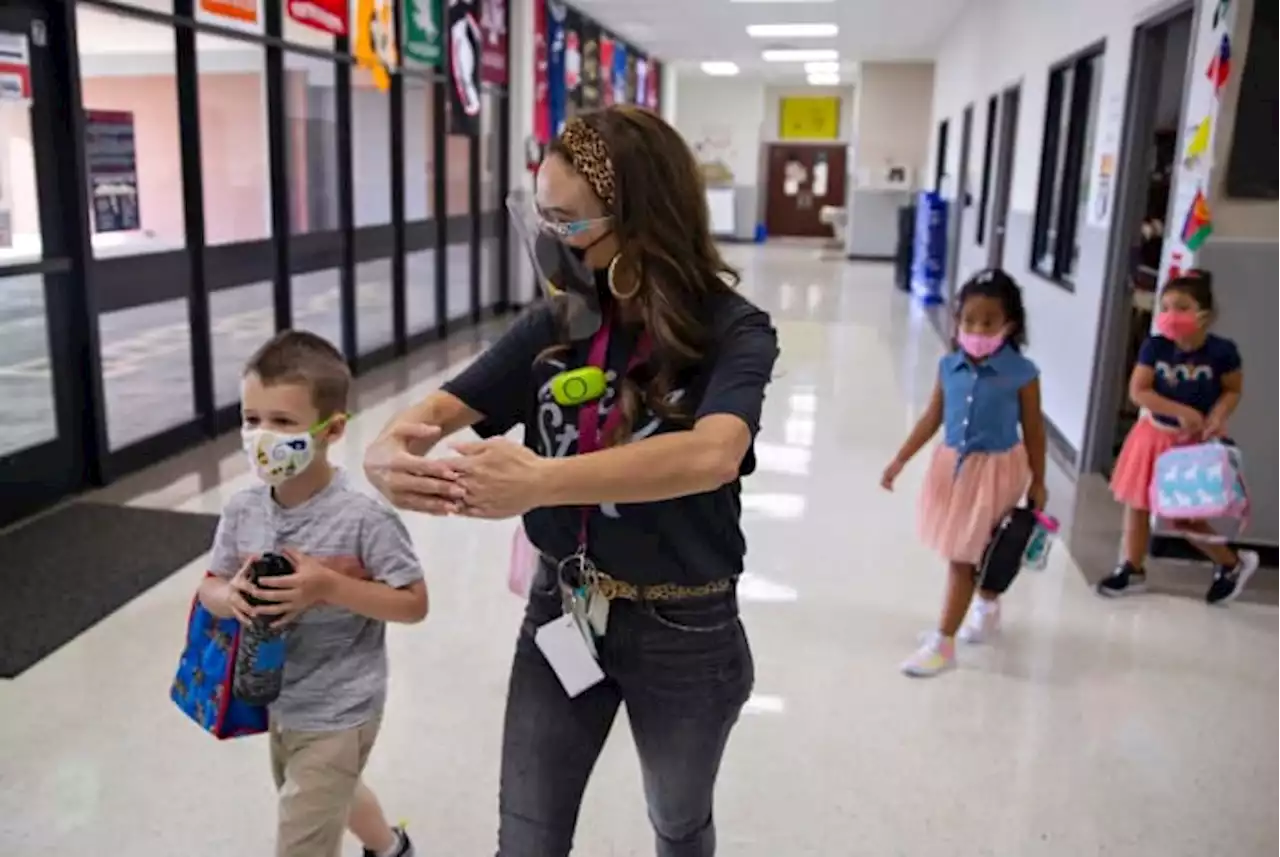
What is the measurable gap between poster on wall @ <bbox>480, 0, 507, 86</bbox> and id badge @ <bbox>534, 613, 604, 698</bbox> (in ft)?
28.7

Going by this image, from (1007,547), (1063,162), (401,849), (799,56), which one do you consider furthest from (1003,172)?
(799,56)

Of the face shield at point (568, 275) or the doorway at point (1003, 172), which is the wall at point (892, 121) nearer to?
the doorway at point (1003, 172)

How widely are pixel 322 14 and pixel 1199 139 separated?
4.93 m

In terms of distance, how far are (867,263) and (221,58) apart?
12.7 m

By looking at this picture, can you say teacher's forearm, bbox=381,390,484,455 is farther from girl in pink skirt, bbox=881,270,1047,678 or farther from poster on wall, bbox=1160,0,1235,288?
poster on wall, bbox=1160,0,1235,288

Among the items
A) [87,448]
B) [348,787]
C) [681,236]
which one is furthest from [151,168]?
[681,236]

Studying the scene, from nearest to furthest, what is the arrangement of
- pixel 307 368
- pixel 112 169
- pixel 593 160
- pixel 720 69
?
pixel 593 160 < pixel 307 368 < pixel 112 169 < pixel 720 69

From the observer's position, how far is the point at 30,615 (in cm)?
330

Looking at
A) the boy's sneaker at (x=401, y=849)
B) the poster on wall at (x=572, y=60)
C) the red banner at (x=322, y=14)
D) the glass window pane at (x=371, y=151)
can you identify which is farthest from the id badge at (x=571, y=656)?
the poster on wall at (x=572, y=60)

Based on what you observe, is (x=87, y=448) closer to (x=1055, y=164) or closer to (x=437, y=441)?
(x=437, y=441)

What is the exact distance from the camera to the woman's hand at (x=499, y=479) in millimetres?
1106

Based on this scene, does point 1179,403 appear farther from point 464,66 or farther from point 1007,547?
point 464,66

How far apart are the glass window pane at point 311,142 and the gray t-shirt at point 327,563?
17.1ft

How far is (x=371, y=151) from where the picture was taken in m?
7.86
